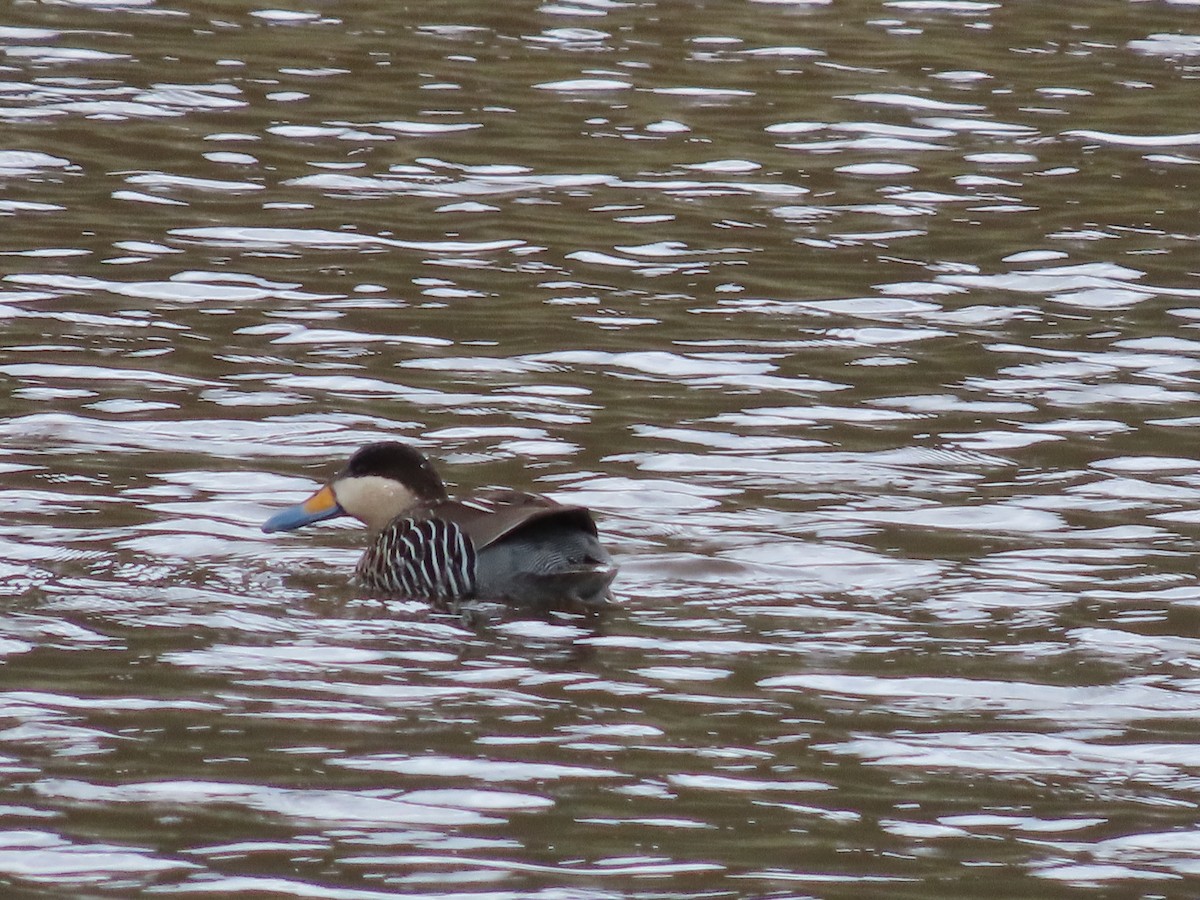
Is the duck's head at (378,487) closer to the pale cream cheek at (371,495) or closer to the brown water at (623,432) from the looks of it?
the pale cream cheek at (371,495)

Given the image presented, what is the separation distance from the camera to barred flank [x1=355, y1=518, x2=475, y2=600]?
27.8 ft

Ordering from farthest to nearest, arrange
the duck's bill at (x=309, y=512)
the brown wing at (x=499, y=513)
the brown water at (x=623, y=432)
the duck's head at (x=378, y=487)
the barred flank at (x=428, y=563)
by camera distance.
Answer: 1. the duck's head at (x=378, y=487)
2. the duck's bill at (x=309, y=512)
3. the barred flank at (x=428, y=563)
4. the brown wing at (x=499, y=513)
5. the brown water at (x=623, y=432)

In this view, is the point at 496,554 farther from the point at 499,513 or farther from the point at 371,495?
the point at 371,495

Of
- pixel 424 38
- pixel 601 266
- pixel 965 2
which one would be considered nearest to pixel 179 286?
pixel 601 266

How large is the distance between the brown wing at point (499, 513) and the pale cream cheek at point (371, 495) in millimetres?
220

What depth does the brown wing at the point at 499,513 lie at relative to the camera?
8195 mm

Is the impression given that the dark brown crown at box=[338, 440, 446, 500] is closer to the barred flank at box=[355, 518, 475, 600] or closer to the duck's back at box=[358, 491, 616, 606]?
the duck's back at box=[358, 491, 616, 606]

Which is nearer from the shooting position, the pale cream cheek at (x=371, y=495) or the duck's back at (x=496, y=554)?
the duck's back at (x=496, y=554)

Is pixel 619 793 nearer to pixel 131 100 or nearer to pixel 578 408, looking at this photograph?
pixel 578 408

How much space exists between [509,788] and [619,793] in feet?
0.98

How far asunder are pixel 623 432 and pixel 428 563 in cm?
209

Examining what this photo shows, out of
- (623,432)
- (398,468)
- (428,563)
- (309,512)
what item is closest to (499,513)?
(428,563)

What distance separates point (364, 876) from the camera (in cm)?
566

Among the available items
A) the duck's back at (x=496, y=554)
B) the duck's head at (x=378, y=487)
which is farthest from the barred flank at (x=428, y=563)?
the duck's head at (x=378, y=487)
